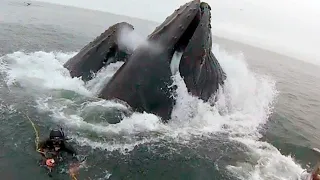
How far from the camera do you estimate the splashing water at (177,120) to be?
1356 cm

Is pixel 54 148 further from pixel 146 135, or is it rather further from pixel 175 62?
pixel 175 62

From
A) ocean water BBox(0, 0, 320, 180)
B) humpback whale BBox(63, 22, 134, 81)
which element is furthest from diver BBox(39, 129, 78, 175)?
humpback whale BBox(63, 22, 134, 81)

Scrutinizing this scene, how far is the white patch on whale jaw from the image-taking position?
14703 mm

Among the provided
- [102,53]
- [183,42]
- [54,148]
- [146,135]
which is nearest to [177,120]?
[146,135]

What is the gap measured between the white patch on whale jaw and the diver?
507cm

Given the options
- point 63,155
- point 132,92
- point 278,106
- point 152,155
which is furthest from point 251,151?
point 278,106

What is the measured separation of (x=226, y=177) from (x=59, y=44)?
83.6 ft

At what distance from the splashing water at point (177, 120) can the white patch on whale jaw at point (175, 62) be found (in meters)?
0.37

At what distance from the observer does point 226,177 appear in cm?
1250

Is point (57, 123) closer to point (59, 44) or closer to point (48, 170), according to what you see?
point (48, 170)

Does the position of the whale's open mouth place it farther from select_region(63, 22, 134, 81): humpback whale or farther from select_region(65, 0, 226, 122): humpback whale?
select_region(63, 22, 134, 81): humpback whale

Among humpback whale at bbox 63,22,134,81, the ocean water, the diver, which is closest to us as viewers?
the diver

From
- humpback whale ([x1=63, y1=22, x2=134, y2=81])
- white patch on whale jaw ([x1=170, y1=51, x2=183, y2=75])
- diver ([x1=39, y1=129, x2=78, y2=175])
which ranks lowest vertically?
diver ([x1=39, y1=129, x2=78, y2=175])

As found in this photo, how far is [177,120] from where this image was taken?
15336mm
